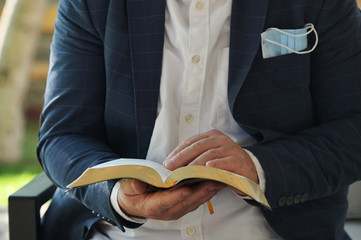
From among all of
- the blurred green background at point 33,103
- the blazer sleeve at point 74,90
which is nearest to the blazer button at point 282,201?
the blazer sleeve at point 74,90

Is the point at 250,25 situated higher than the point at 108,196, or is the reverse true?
the point at 250,25

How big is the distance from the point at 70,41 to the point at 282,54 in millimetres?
600

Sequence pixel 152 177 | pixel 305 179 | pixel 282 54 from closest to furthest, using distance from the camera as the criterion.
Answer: pixel 152 177, pixel 305 179, pixel 282 54

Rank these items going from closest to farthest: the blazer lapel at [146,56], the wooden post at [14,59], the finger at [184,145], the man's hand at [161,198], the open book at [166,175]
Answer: the open book at [166,175] < the man's hand at [161,198] < the finger at [184,145] < the blazer lapel at [146,56] < the wooden post at [14,59]

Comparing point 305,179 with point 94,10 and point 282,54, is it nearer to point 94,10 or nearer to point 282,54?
point 282,54

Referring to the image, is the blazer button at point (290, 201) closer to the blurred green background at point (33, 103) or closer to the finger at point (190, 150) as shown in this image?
the finger at point (190, 150)

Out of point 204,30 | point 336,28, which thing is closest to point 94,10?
point 204,30

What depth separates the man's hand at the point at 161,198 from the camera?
4.42ft

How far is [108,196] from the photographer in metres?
1.52

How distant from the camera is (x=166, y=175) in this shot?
132 cm

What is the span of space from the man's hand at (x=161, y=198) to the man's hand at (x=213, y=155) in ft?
0.22

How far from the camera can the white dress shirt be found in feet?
5.46

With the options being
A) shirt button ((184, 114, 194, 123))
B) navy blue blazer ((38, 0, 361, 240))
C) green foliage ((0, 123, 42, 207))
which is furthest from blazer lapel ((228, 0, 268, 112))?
green foliage ((0, 123, 42, 207))

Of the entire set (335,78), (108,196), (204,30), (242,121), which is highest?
(204,30)
